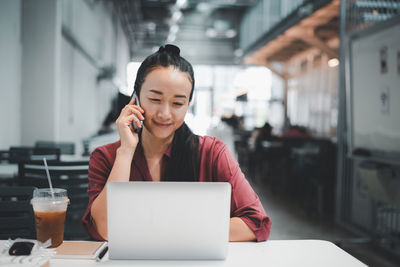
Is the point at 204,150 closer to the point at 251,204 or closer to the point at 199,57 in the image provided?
the point at 251,204

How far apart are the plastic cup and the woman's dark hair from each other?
45cm

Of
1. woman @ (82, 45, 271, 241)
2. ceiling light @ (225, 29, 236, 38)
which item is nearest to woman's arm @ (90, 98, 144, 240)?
woman @ (82, 45, 271, 241)

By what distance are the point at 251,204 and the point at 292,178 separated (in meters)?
5.11

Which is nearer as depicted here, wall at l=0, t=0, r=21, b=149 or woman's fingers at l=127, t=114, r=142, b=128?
woman's fingers at l=127, t=114, r=142, b=128

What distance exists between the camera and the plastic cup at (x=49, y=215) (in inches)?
44.0

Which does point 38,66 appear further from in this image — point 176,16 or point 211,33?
point 211,33

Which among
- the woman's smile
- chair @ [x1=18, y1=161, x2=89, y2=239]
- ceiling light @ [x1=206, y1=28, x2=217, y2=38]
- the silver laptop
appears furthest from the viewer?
ceiling light @ [x1=206, y1=28, x2=217, y2=38]

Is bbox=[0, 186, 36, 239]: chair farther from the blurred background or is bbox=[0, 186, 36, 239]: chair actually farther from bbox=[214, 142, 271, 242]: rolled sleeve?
bbox=[214, 142, 271, 242]: rolled sleeve

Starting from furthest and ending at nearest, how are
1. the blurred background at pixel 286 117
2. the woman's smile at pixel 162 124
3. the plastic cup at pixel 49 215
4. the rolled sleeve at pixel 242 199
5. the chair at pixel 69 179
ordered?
the blurred background at pixel 286 117 < the chair at pixel 69 179 < the woman's smile at pixel 162 124 < the rolled sleeve at pixel 242 199 < the plastic cup at pixel 49 215

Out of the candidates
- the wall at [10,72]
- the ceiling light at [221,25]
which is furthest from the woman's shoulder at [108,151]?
the ceiling light at [221,25]

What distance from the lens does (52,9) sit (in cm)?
478

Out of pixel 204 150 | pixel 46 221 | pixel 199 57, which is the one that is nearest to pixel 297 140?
pixel 204 150

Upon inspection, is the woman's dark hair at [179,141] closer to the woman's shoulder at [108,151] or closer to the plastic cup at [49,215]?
the woman's shoulder at [108,151]

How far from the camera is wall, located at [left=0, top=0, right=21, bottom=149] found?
13.4ft
